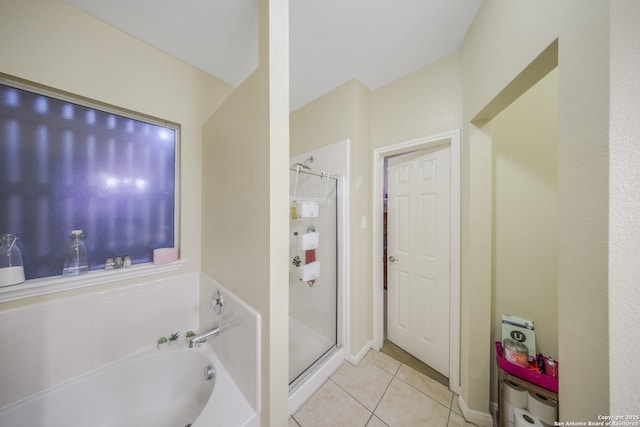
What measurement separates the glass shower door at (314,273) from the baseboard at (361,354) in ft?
0.59

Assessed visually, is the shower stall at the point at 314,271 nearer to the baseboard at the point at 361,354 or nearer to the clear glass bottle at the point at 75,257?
the baseboard at the point at 361,354

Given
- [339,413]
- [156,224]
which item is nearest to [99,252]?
[156,224]

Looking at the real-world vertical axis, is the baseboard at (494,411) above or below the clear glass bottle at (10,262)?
below

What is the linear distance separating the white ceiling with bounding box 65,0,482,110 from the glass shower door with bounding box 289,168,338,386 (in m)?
0.95

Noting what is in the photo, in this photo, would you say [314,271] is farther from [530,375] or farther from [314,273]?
[530,375]

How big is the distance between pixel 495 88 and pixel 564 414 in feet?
4.50

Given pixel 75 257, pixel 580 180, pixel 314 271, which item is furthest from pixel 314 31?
pixel 75 257

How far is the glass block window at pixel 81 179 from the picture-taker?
3.22 ft

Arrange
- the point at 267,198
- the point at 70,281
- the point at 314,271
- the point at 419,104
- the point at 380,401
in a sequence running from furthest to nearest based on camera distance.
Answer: the point at 314,271
the point at 419,104
the point at 380,401
the point at 70,281
the point at 267,198

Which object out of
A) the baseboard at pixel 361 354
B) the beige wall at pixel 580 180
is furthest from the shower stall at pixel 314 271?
the beige wall at pixel 580 180

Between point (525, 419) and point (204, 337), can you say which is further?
point (204, 337)

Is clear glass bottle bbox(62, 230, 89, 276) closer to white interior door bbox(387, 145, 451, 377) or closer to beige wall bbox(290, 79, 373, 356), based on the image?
beige wall bbox(290, 79, 373, 356)

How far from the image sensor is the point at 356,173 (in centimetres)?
170

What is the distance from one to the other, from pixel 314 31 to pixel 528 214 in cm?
187
